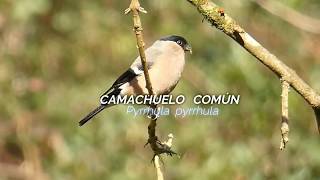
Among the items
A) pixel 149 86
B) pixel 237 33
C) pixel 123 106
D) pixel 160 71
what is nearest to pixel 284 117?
pixel 237 33

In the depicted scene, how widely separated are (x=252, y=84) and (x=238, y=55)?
217mm

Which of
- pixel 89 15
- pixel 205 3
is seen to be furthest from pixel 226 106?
pixel 205 3

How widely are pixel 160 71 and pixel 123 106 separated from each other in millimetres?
2406

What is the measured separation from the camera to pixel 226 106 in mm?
5078

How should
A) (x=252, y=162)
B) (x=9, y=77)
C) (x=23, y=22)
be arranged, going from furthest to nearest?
1. (x=23, y=22)
2. (x=9, y=77)
3. (x=252, y=162)

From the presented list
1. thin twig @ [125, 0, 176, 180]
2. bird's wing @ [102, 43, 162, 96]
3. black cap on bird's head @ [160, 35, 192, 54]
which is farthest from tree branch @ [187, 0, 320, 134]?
bird's wing @ [102, 43, 162, 96]

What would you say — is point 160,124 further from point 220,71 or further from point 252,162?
point 252,162

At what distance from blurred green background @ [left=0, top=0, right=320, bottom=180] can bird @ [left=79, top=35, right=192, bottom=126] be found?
3.92 feet

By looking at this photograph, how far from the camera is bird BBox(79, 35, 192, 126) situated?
2.82 m

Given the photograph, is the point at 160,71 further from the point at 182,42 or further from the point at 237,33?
the point at 237,33

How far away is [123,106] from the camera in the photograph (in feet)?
17.6

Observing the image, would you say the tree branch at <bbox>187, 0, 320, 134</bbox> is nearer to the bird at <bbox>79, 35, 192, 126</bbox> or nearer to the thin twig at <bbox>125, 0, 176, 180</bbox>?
the thin twig at <bbox>125, 0, 176, 180</bbox>

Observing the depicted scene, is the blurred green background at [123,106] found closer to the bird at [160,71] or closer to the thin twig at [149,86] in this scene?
the bird at [160,71]

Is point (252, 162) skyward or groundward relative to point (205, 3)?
skyward
